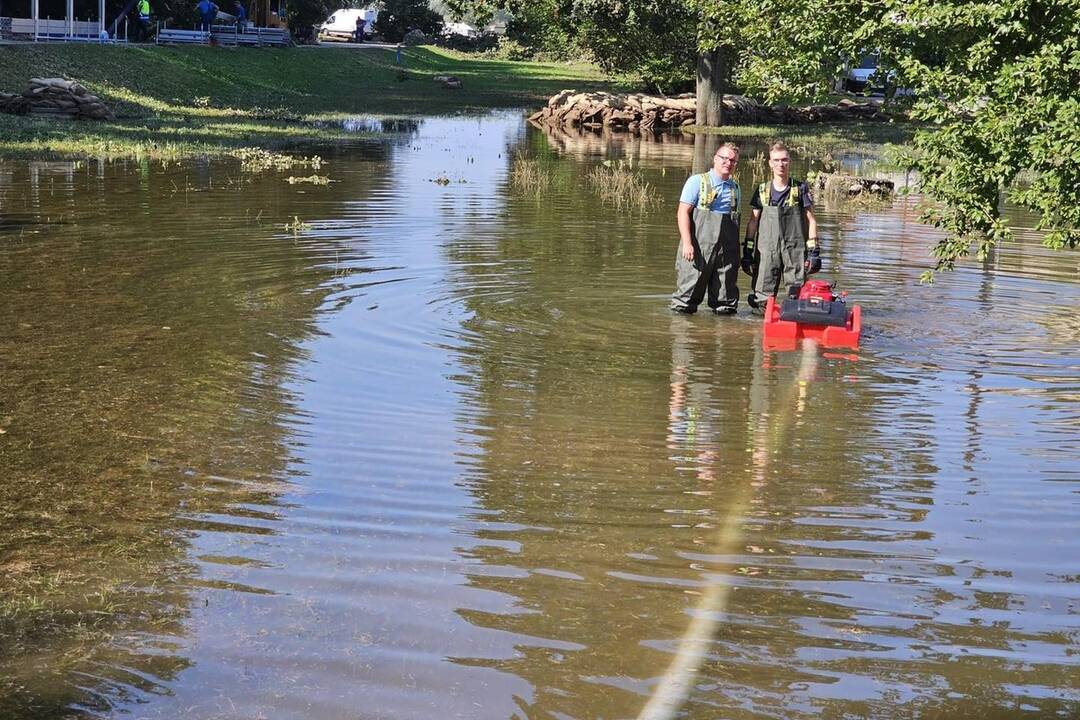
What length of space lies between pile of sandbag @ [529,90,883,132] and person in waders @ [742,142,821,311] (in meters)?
32.1

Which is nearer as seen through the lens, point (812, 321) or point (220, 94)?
point (812, 321)

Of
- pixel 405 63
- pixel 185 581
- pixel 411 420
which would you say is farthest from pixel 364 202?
pixel 405 63

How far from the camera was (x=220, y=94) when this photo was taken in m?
47.9

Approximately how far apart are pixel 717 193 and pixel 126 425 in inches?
246

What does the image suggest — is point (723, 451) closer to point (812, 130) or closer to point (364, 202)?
point (364, 202)

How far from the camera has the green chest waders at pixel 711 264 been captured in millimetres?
13695

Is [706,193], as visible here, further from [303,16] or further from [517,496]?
[303,16]

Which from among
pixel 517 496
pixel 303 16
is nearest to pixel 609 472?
pixel 517 496

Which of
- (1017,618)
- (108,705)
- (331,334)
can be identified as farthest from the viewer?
(331,334)

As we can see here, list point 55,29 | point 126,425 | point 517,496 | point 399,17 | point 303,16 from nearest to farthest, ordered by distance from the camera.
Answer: point 517,496
point 126,425
point 55,29
point 303,16
point 399,17

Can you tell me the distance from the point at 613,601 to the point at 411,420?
3.56m

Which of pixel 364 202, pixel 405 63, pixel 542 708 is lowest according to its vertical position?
pixel 542 708

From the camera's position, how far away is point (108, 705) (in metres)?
5.54

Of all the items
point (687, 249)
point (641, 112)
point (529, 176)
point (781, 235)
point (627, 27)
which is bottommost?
point (687, 249)
